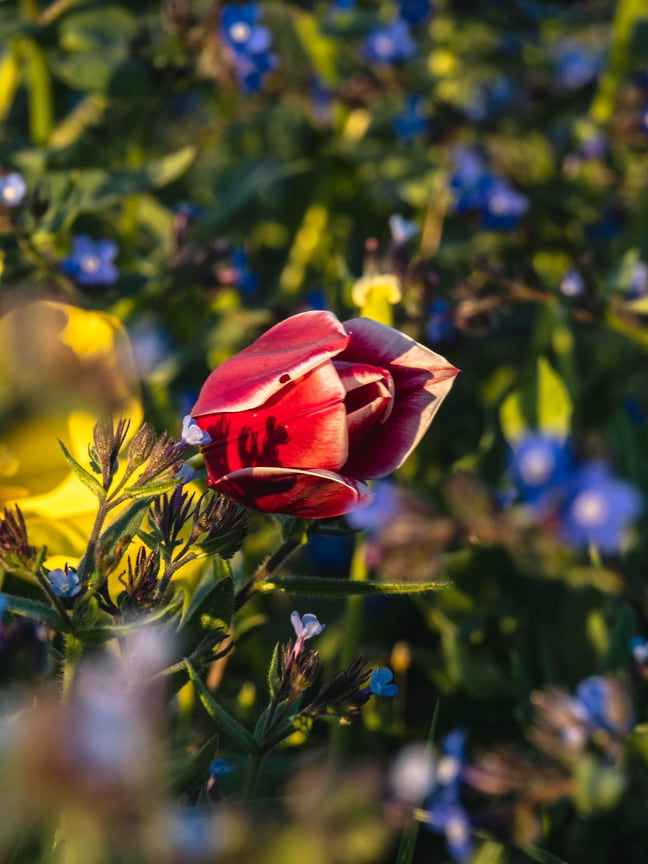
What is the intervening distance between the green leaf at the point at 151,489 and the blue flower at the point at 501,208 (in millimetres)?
1052

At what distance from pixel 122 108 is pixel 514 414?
81 centimetres

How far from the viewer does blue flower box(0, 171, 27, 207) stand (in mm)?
865

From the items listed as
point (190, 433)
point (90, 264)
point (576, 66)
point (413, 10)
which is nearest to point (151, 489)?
point (190, 433)

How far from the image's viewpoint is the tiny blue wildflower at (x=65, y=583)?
19.6 inches

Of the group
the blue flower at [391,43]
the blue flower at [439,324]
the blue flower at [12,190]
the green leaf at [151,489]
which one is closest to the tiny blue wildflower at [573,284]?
the blue flower at [439,324]

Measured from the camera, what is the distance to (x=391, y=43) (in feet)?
4.96

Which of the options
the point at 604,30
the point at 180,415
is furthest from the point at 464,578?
the point at 604,30

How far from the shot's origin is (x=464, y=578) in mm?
999

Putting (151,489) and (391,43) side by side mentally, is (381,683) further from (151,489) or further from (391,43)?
(391,43)

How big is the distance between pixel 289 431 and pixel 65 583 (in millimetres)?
153

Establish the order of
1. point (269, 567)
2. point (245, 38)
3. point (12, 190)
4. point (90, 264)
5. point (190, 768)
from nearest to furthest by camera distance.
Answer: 1. point (190, 768)
2. point (269, 567)
3. point (12, 190)
4. point (90, 264)
5. point (245, 38)

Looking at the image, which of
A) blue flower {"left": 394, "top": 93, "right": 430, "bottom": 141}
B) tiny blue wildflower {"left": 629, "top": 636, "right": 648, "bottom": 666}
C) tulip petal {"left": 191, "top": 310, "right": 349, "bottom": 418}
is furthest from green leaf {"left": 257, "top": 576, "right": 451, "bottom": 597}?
blue flower {"left": 394, "top": 93, "right": 430, "bottom": 141}

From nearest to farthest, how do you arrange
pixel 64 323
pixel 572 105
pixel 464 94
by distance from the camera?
pixel 64 323, pixel 572 105, pixel 464 94

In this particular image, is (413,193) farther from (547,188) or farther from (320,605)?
(320,605)
